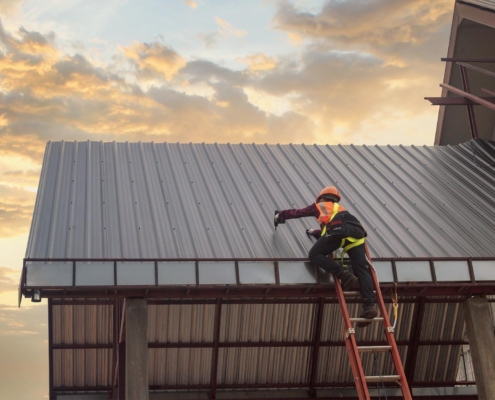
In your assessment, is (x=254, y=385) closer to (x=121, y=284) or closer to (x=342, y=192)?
(x=342, y=192)

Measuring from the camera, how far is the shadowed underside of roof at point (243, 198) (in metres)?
16.2

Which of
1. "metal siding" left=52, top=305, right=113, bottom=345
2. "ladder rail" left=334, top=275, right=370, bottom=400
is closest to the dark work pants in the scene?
"ladder rail" left=334, top=275, right=370, bottom=400

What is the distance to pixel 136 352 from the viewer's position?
579 inches

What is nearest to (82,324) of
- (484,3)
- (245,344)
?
(245,344)

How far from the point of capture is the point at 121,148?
22203mm

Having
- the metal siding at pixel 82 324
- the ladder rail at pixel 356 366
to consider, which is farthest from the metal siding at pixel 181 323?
the ladder rail at pixel 356 366

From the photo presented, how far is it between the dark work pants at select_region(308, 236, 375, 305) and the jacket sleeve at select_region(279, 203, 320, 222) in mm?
911

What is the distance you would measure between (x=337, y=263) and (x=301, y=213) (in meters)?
1.79

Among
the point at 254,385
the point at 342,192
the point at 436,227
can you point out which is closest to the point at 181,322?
the point at 254,385

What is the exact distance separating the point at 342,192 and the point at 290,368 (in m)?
5.29

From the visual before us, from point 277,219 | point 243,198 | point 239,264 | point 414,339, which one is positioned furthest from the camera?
point 414,339

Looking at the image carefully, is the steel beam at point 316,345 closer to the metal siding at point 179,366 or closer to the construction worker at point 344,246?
the metal siding at point 179,366

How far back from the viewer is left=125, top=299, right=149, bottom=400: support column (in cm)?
1451

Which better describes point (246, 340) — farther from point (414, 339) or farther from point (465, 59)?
point (465, 59)
